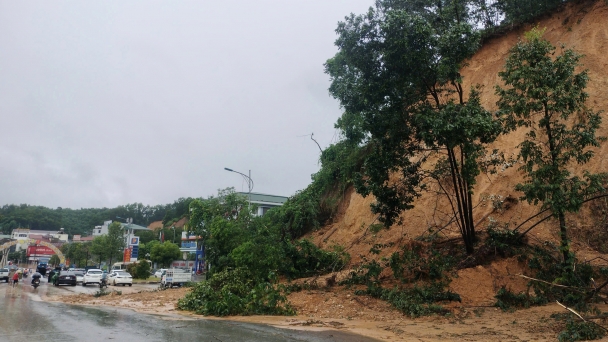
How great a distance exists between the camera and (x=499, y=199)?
63.0ft

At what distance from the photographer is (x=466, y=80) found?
24.7 m

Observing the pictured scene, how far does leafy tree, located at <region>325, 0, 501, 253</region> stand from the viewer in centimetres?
1288

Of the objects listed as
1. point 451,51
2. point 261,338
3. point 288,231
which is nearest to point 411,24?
point 451,51

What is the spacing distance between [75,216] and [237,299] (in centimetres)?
12236

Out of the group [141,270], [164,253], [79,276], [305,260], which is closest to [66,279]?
[79,276]

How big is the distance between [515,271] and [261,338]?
969 cm

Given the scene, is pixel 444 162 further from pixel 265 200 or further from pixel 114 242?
pixel 114 242

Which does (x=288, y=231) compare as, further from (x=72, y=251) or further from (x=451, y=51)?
(x=72, y=251)

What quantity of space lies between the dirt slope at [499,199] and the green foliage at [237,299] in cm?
585

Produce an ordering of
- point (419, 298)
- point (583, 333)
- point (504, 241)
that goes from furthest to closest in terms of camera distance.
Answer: point (504, 241), point (419, 298), point (583, 333)

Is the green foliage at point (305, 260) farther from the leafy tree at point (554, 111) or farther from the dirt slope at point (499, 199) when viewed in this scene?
the leafy tree at point (554, 111)

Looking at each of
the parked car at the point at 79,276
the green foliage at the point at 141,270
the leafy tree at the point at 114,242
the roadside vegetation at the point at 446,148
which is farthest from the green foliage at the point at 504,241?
the leafy tree at the point at 114,242

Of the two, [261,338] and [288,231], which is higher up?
[288,231]

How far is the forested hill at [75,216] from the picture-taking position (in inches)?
4077
